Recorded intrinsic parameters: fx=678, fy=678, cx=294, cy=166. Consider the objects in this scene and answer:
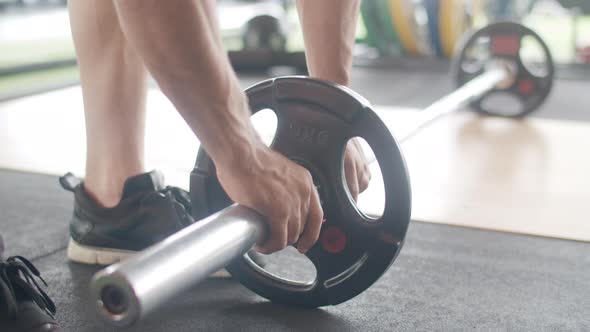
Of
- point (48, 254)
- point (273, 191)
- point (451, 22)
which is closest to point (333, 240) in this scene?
point (273, 191)

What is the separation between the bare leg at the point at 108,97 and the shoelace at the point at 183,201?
6 cm

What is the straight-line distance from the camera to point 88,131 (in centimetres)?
115

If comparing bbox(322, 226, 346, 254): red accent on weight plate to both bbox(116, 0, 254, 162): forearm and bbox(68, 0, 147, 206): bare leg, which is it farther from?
bbox(68, 0, 147, 206): bare leg

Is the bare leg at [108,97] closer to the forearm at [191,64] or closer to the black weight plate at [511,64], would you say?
the forearm at [191,64]

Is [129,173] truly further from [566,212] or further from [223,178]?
[566,212]

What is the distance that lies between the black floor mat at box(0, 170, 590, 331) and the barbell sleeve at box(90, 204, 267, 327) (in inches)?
10.8

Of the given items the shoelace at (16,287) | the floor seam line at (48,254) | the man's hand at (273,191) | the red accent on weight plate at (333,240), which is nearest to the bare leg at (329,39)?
the red accent on weight plate at (333,240)

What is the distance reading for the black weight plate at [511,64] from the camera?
7.76 feet

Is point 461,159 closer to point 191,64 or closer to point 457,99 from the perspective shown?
point 457,99

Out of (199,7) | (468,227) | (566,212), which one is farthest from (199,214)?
(566,212)

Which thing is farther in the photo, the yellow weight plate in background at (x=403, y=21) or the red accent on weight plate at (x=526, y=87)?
the yellow weight plate in background at (x=403, y=21)

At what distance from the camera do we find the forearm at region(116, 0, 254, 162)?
722 millimetres

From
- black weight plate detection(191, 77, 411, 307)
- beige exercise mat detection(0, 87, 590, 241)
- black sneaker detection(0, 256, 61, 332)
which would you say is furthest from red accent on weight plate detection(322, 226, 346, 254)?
beige exercise mat detection(0, 87, 590, 241)

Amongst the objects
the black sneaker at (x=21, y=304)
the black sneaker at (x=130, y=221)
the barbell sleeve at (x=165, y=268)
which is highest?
the barbell sleeve at (x=165, y=268)
